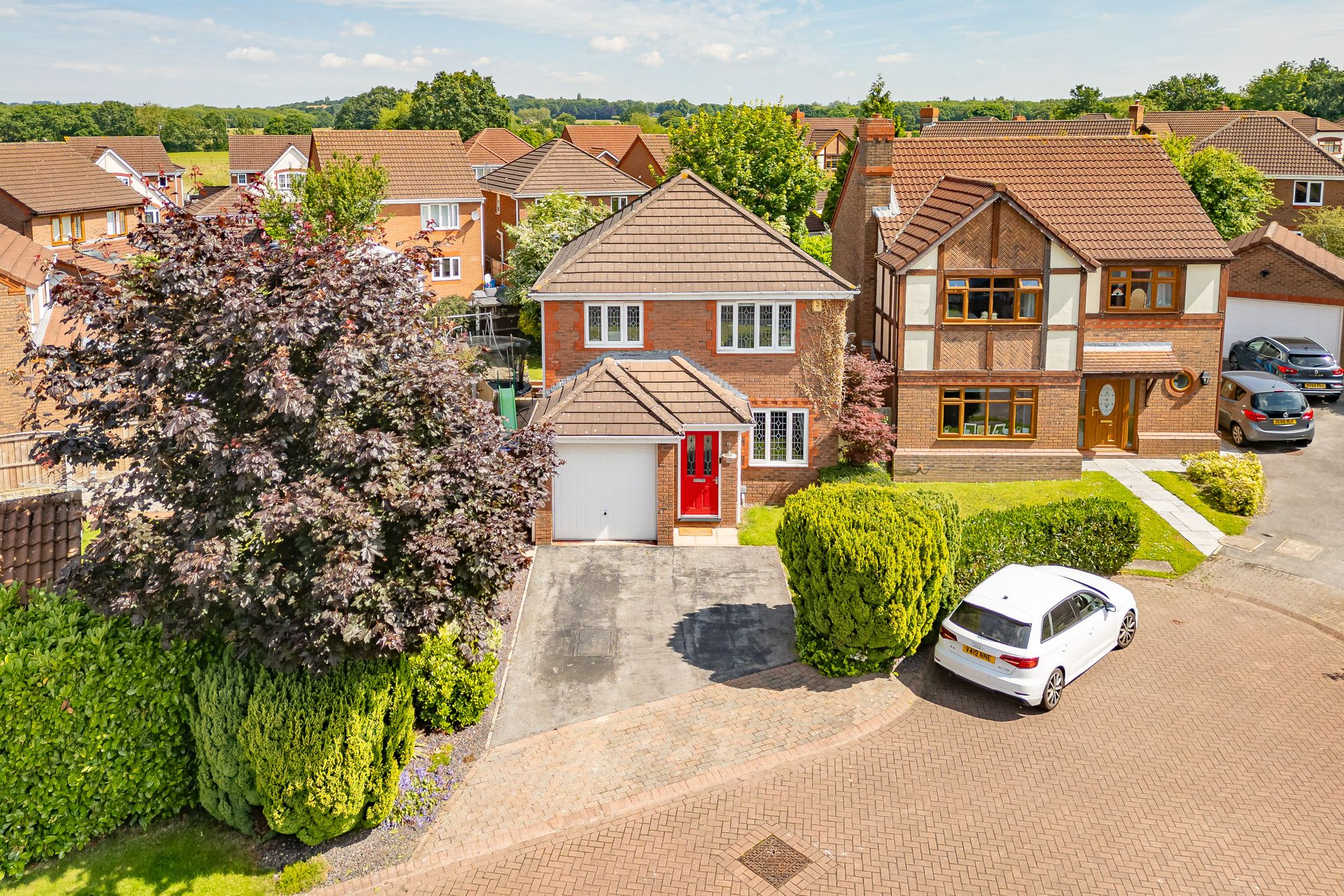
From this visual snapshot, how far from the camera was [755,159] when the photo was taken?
144 ft

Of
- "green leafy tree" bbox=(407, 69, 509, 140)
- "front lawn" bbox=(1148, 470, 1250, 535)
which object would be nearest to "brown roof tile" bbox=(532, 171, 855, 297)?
"front lawn" bbox=(1148, 470, 1250, 535)

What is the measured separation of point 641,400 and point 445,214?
32.8 meters

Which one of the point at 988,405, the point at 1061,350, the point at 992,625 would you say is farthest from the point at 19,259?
the point at 992,625

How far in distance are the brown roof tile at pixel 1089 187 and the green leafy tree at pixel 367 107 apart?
16125 centimetres

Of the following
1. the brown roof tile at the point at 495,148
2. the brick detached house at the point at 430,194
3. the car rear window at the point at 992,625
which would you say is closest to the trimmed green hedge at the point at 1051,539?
the car rear window at the point at 992,625

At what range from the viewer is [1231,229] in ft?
138

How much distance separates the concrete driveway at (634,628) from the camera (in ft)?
55.9

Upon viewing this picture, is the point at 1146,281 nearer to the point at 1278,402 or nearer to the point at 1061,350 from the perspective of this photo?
the point at 1061,350

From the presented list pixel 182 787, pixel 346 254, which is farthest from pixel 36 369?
pixel 182 787

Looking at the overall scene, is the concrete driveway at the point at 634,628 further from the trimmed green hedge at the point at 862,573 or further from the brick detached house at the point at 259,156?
the brick detached house at the point at 259,156

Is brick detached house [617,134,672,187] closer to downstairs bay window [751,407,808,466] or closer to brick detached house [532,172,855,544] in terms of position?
brick detached house [532,172,855,544]

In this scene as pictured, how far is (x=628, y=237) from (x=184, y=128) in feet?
513

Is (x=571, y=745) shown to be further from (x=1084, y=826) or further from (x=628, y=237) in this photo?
(x=628, y=237)

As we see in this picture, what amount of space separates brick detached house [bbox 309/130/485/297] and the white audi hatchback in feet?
125
